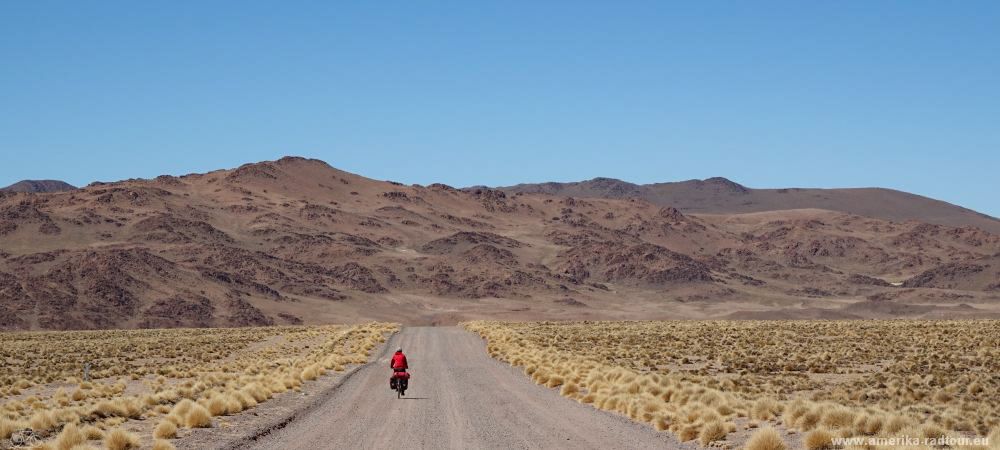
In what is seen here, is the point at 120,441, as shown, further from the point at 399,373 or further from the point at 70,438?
the point at 399,373

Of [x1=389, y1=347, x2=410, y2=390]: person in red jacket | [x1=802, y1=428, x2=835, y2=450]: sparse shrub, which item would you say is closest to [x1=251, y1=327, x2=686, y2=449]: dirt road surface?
[x1=389, y1=347, x2=410, y2=390]: person in red jacket

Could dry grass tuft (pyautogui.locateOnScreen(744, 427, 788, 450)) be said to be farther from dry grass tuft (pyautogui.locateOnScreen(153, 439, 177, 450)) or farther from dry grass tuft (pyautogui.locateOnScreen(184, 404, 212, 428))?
dry grass tuft (pyautogui.locateOnScreen(184, 404, 212, 428))

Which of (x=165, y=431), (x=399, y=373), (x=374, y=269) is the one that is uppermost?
(x=374, y=269)

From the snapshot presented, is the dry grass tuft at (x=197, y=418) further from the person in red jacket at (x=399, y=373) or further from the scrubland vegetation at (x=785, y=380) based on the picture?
the scrubland vegetation at (x=785, y=380)

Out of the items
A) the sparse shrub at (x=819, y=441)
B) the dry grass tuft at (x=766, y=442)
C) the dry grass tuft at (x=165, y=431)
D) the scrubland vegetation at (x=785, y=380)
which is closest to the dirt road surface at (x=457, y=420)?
the scrubland vegetation at (x=785, y=380)

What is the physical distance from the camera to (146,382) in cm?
3478

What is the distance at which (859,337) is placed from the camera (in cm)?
5103

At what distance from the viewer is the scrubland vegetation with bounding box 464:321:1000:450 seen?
1777 centimetres

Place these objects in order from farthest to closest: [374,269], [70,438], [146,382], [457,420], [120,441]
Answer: [374,269]
[146,382]
[457,420]
[120,441]
[70,438]

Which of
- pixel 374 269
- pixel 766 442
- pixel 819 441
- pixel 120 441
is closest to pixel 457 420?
pixel 120 441

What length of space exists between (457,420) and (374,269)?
131 m

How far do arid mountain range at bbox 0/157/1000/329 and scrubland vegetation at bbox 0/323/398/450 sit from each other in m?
53.8

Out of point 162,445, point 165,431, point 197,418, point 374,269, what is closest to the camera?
point 162,445

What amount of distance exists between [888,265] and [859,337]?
5849 inches
